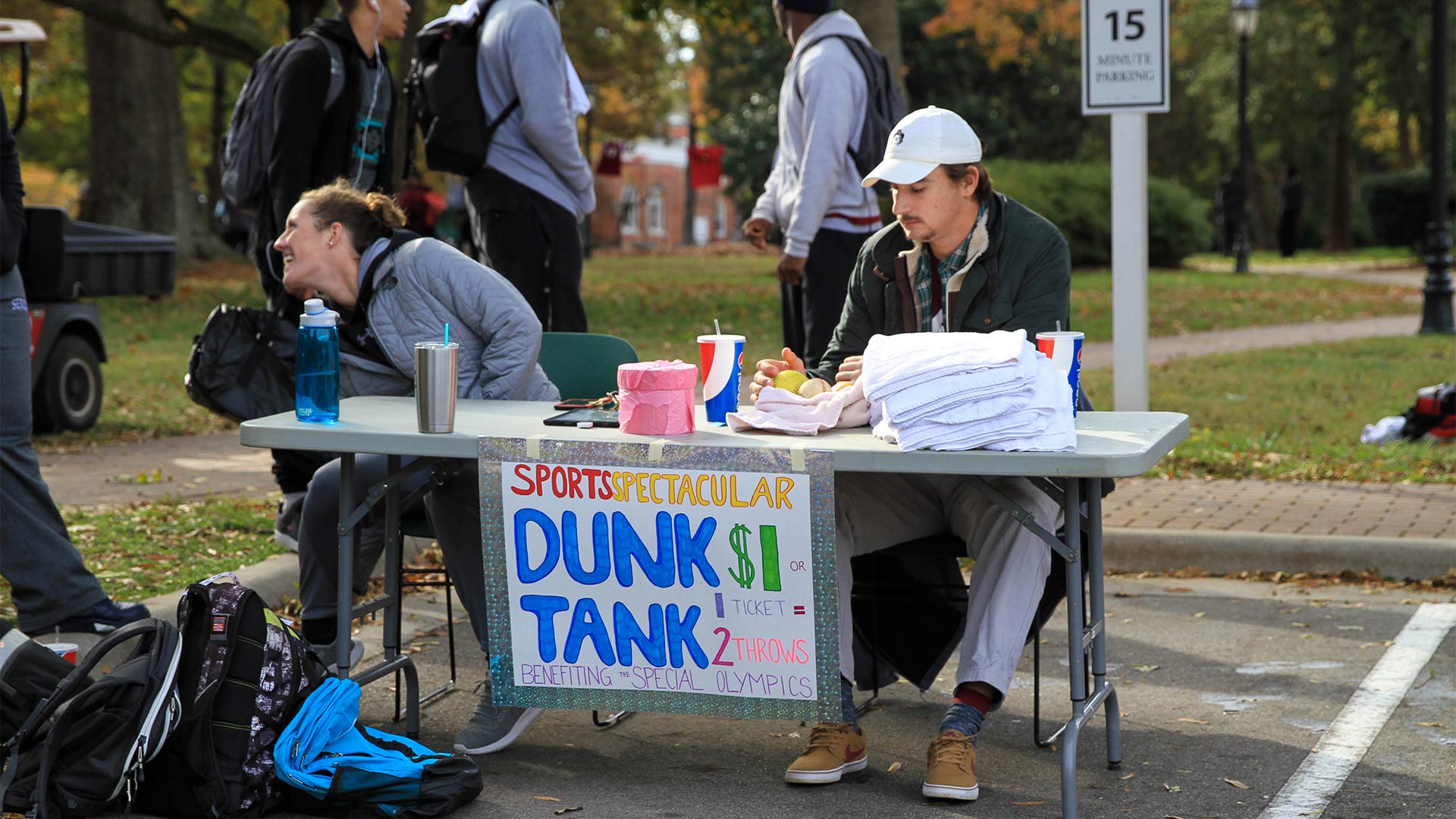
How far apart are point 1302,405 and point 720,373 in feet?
24.7

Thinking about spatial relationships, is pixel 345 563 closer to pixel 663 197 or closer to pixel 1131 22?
pixel 1131 22

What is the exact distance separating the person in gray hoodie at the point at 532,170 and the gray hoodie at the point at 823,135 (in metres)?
0.79

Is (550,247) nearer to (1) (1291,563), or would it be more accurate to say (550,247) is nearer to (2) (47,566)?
A: (2) (47,566)

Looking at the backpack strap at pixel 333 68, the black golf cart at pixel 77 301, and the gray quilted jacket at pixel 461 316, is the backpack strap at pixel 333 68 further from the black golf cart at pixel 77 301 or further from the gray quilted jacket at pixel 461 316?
the black golf cart at pixel 77 301

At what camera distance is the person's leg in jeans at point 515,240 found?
643cm

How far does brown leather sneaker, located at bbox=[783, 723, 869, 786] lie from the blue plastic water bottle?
57.3 inches

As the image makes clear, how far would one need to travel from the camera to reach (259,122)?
5.96 m

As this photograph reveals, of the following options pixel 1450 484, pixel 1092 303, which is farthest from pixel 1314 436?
pixel 1092 303

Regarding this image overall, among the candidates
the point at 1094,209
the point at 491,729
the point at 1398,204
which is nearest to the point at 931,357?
the point at 491,729

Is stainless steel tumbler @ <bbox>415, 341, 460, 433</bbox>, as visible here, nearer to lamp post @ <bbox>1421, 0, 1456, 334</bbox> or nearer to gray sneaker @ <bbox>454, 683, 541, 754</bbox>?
gray sneaker @ <bbox>454, 683, 541, 754</bbox>

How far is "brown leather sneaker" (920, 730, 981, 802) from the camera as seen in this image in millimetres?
3871

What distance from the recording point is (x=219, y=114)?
39.2m

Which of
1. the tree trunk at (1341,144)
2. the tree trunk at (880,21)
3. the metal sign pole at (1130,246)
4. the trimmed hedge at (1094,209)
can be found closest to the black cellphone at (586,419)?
the metal sign pole at (1130,246)

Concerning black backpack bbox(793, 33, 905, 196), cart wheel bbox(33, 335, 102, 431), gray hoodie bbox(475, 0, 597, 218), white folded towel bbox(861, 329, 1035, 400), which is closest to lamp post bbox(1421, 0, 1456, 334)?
black backpack bbox(793, 33, 905, 196)
